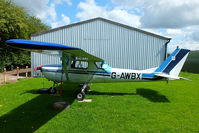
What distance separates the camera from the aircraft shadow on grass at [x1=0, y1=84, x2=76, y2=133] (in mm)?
4297

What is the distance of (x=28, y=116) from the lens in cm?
511

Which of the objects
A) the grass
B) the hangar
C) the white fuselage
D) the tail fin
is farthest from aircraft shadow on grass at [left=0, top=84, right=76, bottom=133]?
the hangar

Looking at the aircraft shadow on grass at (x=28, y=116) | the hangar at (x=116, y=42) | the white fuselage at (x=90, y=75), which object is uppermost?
the hangar at (x=116, y=42)

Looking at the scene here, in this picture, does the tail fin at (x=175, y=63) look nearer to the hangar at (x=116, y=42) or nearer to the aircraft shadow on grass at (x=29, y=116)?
the aircraft shadow on grass at (x=29, y=116)

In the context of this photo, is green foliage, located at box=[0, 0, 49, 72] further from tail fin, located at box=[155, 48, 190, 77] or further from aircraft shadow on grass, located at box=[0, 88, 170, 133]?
tail fin, located at box=[155, 48, 190, 77]

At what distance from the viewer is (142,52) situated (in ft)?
46.0

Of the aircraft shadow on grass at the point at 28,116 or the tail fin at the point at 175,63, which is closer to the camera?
the aircraft shadow on grass at the point at 28,116

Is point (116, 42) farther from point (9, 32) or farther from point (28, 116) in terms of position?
point (9, 32)

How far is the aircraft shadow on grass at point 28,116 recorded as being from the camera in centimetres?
430

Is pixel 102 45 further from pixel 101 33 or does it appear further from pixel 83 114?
pixel 83 114

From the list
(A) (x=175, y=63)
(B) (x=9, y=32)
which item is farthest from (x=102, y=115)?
(B) (x=9, y=32)

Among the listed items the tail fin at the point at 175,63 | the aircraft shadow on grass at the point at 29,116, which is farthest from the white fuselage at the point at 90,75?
the aircraft shadow on grass at the point at 29,116

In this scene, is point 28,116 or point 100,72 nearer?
point 28,116

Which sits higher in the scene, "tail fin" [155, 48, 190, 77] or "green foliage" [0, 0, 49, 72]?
"green foliage" [0, 0, 49, 72]
